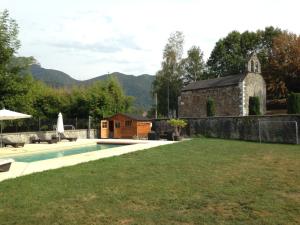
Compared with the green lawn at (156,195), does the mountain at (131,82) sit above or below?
above

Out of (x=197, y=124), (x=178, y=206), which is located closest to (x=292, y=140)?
(x=197, y=124)

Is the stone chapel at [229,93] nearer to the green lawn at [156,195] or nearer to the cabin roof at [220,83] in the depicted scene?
the cabin roof at [220,83]

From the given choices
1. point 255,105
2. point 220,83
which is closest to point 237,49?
point 220,83

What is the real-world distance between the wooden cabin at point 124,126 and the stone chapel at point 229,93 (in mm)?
10432

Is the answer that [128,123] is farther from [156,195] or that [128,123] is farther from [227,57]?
[227,57]

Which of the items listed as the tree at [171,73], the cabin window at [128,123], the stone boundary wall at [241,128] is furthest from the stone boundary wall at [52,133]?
the tree at [171,73]

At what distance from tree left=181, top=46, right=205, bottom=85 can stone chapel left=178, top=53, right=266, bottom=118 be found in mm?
11673

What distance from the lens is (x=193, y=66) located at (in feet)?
172

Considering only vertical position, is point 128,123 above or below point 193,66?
below

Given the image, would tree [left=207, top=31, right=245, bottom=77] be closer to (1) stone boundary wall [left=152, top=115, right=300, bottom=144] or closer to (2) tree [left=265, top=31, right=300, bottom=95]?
(2) tree [left=265, top=31, right=300, bottom=95]

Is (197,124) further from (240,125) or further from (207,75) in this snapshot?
(207,75)

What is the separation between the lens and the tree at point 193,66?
51688mm

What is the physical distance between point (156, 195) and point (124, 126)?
21436 mm

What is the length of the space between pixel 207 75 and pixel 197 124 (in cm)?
2907
